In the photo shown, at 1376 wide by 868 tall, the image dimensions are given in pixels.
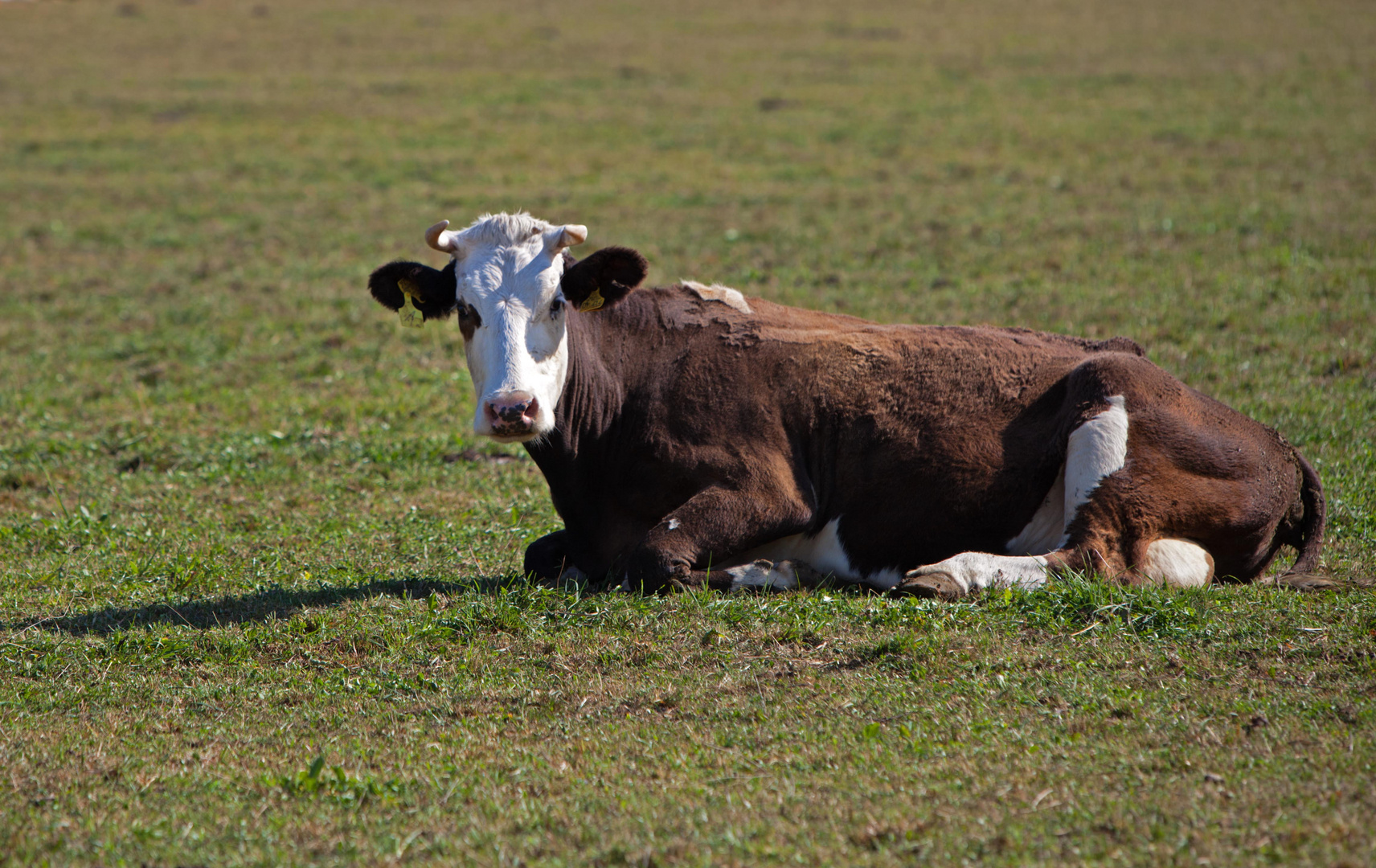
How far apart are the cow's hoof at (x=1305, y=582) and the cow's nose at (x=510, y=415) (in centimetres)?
408

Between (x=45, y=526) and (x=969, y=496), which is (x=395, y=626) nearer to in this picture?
(x=969, y=496)

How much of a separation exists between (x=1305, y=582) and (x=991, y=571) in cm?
169

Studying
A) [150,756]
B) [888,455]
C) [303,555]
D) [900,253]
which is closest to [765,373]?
[888,455]

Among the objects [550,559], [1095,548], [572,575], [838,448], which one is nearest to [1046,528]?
[1095,548]

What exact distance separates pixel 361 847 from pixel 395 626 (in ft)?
7.23

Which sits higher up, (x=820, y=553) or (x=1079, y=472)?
(x=1079, y=472)

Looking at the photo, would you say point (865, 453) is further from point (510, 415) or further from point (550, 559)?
point (510, 415)

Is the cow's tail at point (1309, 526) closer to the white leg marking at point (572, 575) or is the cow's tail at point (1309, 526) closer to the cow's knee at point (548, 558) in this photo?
the white leg marking at point (572, 575)

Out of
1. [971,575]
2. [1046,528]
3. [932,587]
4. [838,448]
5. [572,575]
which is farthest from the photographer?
[838,448]

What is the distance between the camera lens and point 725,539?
710 cm

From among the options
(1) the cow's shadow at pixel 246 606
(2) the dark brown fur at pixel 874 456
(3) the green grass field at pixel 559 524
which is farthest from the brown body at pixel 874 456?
(1) the cow's shadow at pixel 246 606

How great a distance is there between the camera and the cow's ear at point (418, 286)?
290 inches

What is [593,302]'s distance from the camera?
754 cm

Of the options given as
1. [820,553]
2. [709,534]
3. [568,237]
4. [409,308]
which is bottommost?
[820,553]
